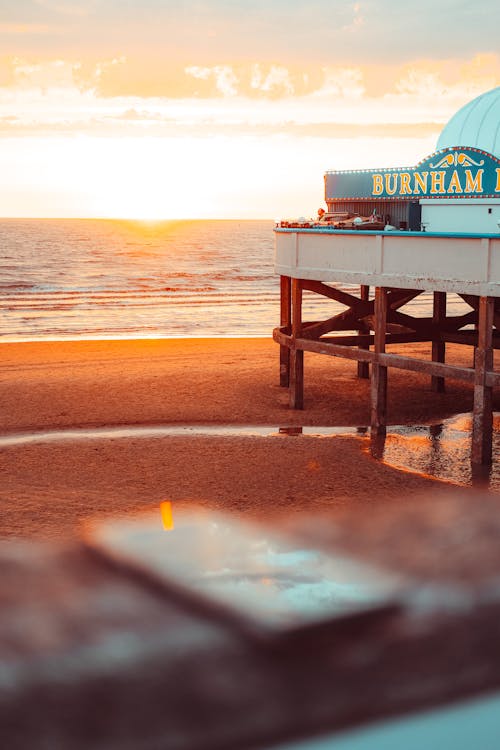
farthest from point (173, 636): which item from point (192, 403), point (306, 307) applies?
point (306, 307)

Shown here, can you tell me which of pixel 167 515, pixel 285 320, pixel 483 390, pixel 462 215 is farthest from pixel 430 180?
pixel 167 515

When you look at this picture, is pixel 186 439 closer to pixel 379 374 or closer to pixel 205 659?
pixel 379 374

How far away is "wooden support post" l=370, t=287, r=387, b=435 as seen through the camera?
17406mm

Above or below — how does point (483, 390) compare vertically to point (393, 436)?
above

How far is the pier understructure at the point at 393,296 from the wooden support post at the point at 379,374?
0.06 ft

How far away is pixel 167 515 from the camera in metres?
12.7

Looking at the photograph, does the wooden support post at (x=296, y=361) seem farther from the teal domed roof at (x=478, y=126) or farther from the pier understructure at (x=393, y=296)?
the teal domed roof at (x=478, y=126)

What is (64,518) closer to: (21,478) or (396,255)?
(21,478)

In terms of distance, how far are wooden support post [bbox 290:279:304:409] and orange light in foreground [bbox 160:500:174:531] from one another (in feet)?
22.6

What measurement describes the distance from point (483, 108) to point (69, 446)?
11.9 m

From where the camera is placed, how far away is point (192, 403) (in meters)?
20.2

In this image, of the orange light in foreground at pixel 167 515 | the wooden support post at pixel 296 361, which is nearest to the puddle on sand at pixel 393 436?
the wooden support post at pixel 296 361

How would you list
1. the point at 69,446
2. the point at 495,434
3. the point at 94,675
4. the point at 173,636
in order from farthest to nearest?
1. the point at 495,434
2. the point at 69,446
3. the point at 173,636
4. the point at 94,675

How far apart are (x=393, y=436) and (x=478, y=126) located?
24.7 ft
